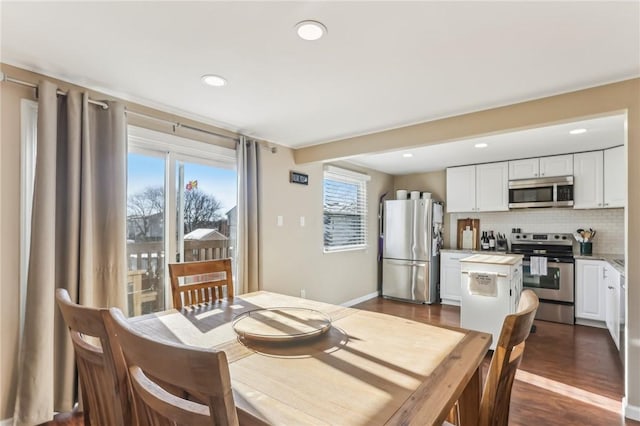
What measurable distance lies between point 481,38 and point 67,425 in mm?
3300

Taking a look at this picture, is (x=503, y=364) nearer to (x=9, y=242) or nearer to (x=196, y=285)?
(x=196, y=285)

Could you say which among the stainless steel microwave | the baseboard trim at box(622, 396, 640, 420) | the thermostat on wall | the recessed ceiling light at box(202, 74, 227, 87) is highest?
the recessed ceiling light at box(202, 74, 227, 87)

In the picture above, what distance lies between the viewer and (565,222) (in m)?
4.57

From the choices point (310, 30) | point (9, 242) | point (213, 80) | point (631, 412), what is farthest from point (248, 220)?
point (631, 412)

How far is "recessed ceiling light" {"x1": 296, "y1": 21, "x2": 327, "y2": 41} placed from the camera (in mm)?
1545

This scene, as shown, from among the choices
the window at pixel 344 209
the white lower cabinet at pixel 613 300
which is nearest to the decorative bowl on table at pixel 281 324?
the window at pixel 344 209

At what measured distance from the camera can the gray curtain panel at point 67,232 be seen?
6.37 ft

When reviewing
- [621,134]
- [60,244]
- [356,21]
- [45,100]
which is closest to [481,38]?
[356,21]

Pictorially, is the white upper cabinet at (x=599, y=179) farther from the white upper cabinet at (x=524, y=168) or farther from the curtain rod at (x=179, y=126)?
the curtain rod at (x=179, y=126)

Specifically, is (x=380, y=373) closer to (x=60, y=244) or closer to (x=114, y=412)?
(x=114, y=412)

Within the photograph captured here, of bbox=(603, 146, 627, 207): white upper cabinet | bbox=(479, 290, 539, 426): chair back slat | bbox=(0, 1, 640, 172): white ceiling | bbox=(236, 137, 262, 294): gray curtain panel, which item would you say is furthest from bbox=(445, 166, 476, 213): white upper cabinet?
bbox=(479, 290, 539, 426): chair back slat

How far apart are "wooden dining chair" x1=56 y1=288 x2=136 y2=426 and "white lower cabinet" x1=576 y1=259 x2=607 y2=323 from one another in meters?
4.90

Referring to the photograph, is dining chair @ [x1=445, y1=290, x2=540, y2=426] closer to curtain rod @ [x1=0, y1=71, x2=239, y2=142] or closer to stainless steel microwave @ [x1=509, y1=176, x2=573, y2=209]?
curtain rod @ [x1=0, y1=71, x2=239, y2=142]

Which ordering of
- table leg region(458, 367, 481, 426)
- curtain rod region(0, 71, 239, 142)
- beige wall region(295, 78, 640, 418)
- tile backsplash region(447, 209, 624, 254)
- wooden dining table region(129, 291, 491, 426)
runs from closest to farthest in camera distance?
wooden dining table region(129, 291, 491, 426) < table leg region(458, 367, 481, 426) < curtain rod region(0, 71, 239, 142) < beige wall region(295, 78, 640, 418) < tile backsplash region(447, 209, 624, 254)
